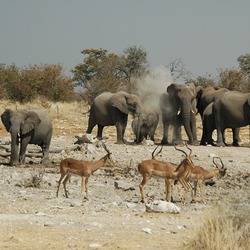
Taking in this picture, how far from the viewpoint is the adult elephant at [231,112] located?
27.1 metres

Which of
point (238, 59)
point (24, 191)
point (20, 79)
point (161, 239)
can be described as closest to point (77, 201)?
point (24, 191)

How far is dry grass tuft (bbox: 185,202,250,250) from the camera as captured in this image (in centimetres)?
936

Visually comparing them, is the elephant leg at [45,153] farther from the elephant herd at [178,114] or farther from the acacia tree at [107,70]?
the acacia tree at [107,70]

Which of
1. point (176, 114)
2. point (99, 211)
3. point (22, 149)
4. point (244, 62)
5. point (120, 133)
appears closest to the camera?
point (99, 211)

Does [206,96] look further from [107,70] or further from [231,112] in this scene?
[107,70]

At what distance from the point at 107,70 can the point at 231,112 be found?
38231 millimetres

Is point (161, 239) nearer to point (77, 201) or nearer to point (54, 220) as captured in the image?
point (54, 220)

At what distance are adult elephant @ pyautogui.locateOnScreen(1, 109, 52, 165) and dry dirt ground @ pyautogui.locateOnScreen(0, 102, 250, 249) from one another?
0.40m

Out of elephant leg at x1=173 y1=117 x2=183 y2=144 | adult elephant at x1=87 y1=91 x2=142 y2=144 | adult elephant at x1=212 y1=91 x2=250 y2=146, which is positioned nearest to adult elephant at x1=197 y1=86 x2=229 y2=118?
adult elephant at x1=212 y1=91 x2=250 y2=146

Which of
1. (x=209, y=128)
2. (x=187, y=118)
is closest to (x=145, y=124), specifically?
(x=187, y=118)

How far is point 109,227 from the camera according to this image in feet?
36.1

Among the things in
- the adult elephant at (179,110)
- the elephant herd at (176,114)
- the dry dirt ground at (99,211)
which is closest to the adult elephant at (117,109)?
the elephant herd at (176,114)

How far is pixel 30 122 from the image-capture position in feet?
68.7

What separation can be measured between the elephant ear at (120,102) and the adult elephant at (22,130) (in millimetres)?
6833
